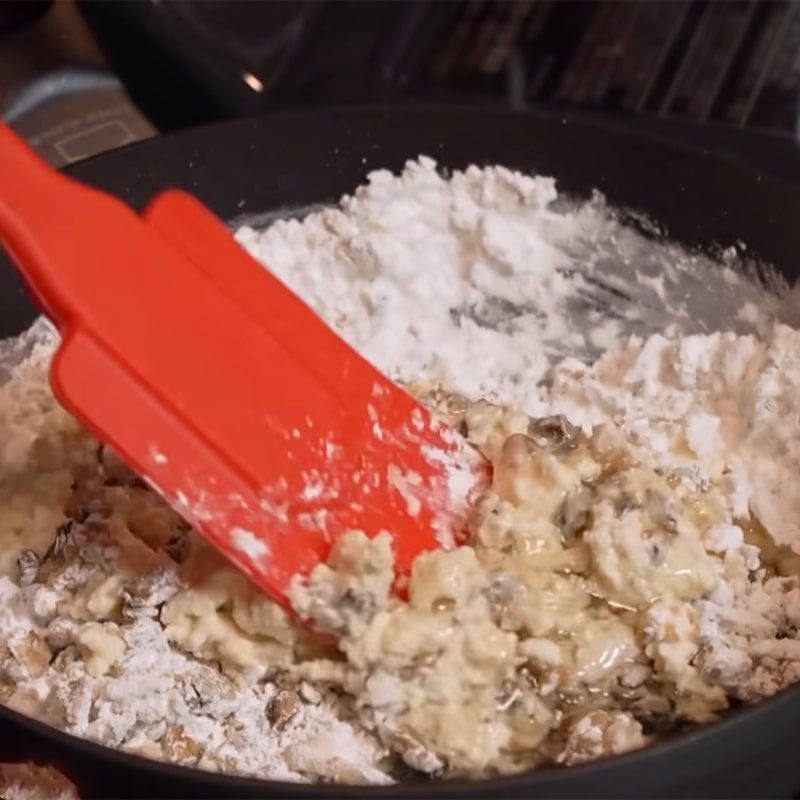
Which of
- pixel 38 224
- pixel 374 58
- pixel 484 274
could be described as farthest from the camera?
pixel 374 58

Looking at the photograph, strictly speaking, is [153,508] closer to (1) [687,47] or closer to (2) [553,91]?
(2) [553,91]

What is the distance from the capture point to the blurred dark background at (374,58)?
1472mm

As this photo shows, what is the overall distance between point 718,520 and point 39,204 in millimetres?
562

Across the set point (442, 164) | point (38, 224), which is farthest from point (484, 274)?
point (38, 224)

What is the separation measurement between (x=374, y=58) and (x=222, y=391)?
0.78 m

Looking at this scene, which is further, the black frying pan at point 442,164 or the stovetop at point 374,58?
the stovetop at point 374,58

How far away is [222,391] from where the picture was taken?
0.90 meters

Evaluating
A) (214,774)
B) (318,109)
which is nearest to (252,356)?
(214,774)

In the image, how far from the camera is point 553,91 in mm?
1506

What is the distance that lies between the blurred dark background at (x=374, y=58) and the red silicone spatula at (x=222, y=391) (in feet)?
1.86

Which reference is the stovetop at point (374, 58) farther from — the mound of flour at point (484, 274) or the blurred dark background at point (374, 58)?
the mound of flour at point (484, 274)

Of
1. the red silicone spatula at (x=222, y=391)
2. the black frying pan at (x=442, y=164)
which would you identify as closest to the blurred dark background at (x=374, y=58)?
the black frying pan at (x=442, y=164)

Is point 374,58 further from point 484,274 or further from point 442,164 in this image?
point 484,274

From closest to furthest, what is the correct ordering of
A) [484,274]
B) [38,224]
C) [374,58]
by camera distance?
1. [38,224]
2. [484,274]
3. [374,58]
